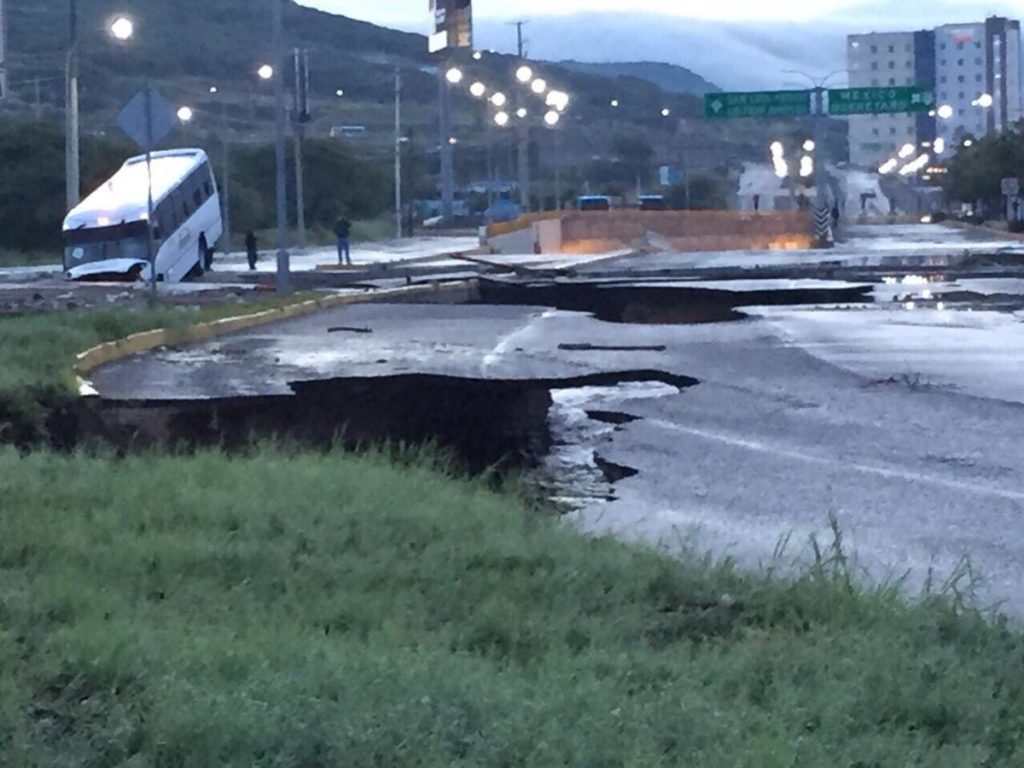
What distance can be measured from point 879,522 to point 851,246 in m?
58.2

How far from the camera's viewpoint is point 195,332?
2595 cm

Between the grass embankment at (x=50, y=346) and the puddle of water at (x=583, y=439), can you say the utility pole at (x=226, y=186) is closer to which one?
the grass embankment at (x=50, y=346)

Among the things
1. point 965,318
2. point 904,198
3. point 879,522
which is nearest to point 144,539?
point 879,522

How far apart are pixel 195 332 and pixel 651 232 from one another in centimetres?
4734

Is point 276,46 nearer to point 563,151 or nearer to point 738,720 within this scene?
point 738,720

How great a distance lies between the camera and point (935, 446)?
48.4 feet

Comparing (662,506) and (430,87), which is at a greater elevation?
(430,87)

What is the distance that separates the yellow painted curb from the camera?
68.6 feet

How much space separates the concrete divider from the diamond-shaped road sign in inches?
1650

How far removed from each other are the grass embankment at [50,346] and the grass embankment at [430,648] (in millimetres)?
5082

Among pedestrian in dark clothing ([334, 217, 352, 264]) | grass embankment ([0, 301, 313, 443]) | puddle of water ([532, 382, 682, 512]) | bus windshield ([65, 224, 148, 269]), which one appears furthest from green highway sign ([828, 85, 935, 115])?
puddle of water ([532, 382, 682, 512])

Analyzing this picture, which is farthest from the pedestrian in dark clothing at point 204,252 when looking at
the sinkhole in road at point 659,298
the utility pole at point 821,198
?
the utility pole at point 821,198

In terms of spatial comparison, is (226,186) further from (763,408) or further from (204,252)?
(763,408)

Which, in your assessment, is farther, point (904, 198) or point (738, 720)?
point (904, 198)
